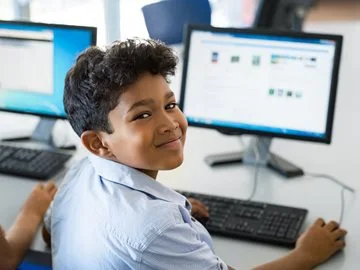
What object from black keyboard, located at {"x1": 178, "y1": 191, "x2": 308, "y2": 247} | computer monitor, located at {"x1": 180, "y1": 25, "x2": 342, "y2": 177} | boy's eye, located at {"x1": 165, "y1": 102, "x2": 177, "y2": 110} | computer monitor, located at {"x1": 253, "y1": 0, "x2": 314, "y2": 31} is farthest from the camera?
computer monitor, located at {"x1": 253, "y1": 0, "x2": 314, "y2": 31}

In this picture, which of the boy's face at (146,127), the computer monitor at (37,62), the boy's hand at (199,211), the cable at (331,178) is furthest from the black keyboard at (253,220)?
the computer monitor at (37,62)

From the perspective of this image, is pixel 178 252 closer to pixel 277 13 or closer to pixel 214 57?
pixel 214 57

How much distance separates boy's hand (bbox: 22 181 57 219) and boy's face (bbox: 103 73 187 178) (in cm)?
44

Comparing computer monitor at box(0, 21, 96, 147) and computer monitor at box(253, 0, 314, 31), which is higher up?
computer monitor at box(253, 0, 314, 31)

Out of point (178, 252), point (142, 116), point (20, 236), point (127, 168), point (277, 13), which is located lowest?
point (20, 236)

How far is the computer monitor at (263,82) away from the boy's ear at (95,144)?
65 cm

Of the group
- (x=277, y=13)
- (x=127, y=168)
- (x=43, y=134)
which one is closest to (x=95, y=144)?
(x=127, y=168)

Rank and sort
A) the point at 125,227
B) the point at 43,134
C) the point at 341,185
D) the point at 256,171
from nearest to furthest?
the point at 125,227, the point at 341,185, the point at 256,171, the point at 43,134

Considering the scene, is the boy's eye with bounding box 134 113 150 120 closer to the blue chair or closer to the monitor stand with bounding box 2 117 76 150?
the monitor stand with bounding box 2 117 76 150

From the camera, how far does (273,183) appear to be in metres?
1.59

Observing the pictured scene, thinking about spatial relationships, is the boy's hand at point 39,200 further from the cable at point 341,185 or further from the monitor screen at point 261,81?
the cable at point 341,185

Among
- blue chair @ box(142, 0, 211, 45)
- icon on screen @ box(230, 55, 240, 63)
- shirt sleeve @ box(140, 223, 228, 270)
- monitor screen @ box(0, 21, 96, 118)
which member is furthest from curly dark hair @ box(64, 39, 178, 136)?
blue chair @ box(142, 0, 211, 45)

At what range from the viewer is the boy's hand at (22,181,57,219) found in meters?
1.38

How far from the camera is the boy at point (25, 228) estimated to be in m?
1.20
